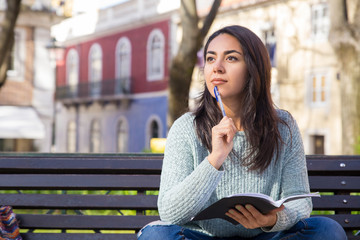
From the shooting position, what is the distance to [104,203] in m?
3.71

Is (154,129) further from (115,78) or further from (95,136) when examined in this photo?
(95,136)

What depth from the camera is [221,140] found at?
2805mm

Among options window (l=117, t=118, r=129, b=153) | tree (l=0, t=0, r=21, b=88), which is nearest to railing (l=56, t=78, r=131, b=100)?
window (l=117, t=118, r=129, b=153)

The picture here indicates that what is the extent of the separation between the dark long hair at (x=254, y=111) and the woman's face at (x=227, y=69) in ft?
0.09

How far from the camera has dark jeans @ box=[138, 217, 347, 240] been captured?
287 centimetres

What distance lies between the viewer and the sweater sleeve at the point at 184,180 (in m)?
2.83

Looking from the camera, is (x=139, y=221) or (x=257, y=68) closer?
(x=257, y=68)

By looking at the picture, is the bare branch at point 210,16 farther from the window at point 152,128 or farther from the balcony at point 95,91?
the balcony at point 95,91

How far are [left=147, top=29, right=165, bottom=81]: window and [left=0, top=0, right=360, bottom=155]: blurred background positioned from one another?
45mm

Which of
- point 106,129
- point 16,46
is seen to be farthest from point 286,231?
point 106,129

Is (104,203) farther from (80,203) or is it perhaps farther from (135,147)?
(135,147)

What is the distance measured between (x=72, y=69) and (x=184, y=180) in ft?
118

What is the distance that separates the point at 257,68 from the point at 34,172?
4.45 ft

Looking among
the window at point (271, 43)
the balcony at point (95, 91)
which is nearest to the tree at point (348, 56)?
the window at point (271, 43)
